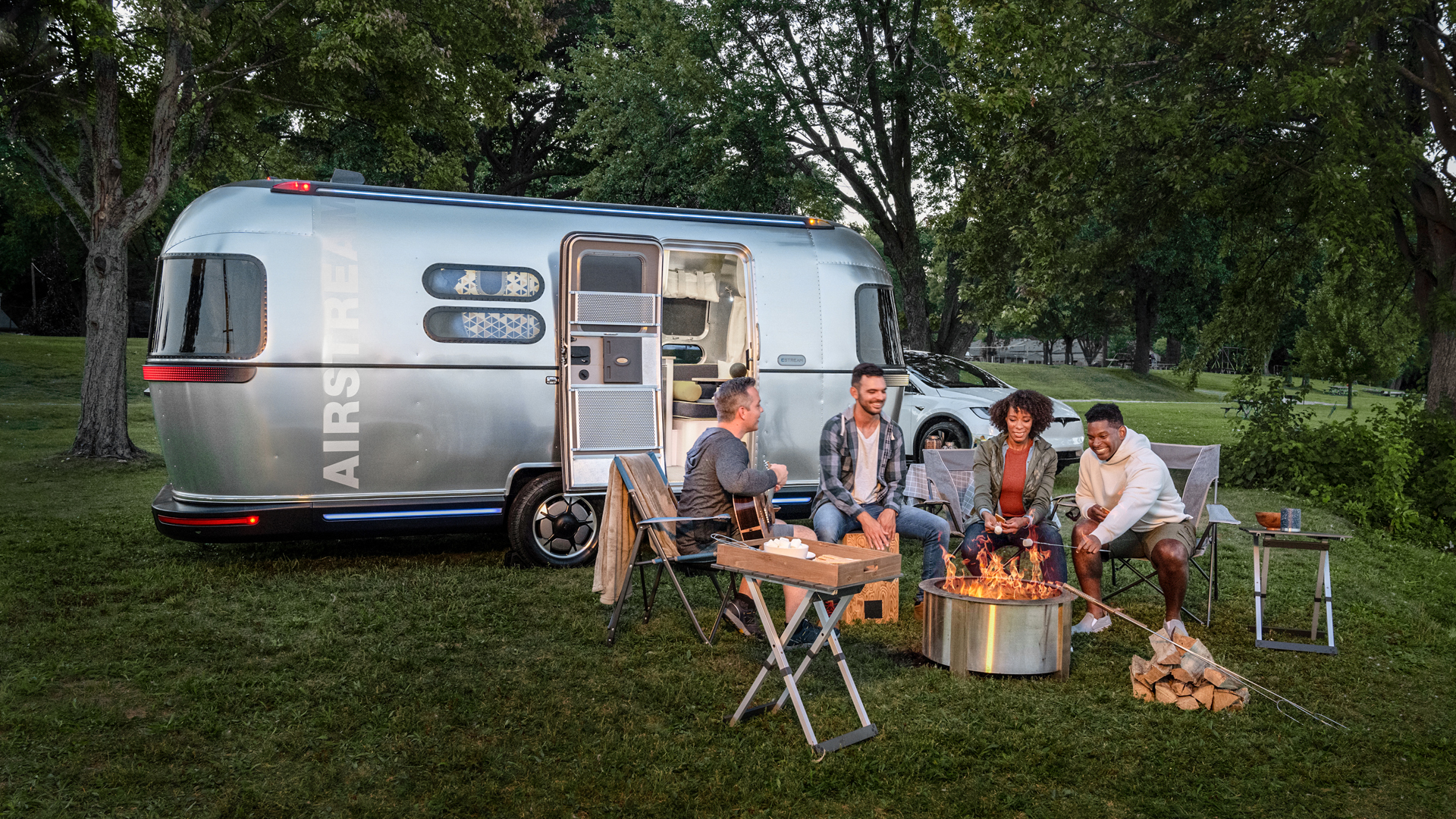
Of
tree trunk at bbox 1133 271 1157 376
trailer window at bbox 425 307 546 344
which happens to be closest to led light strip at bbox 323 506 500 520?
trailer window at bbox 425 307 546 344

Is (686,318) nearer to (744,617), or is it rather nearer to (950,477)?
(950,477)

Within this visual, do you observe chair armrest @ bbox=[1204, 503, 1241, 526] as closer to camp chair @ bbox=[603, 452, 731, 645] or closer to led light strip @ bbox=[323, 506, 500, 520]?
camp chair @ bbox=[603, 452, 731, 645]

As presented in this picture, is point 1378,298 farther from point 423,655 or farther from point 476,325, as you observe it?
point 423,655

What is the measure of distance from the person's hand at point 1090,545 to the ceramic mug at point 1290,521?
3.53 feet

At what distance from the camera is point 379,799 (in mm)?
3545

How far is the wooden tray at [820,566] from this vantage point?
13.1ft

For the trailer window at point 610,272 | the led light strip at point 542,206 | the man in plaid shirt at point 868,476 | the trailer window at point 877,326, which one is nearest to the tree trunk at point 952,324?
the trailer window at point 877,326

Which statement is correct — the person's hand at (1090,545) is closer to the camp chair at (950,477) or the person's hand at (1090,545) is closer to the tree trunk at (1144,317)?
the camp chair at (950,477)

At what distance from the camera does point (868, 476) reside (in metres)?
5.89

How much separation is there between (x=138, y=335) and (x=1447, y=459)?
38612 mm

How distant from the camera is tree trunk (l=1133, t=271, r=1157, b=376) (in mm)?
34031

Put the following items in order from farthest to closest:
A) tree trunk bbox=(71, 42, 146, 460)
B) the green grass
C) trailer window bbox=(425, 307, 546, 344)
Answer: the green grass
tree trunk bbox=(71, 42, 146, 460)
trailer window bbox=(425, 307, 546, 344)

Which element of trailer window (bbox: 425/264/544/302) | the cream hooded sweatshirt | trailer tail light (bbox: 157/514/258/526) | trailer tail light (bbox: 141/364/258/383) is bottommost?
trailer tail light (bbox: 157/514/258/526)

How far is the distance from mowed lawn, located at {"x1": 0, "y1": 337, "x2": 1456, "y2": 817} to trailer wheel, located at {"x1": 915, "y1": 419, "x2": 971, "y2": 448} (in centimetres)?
527
